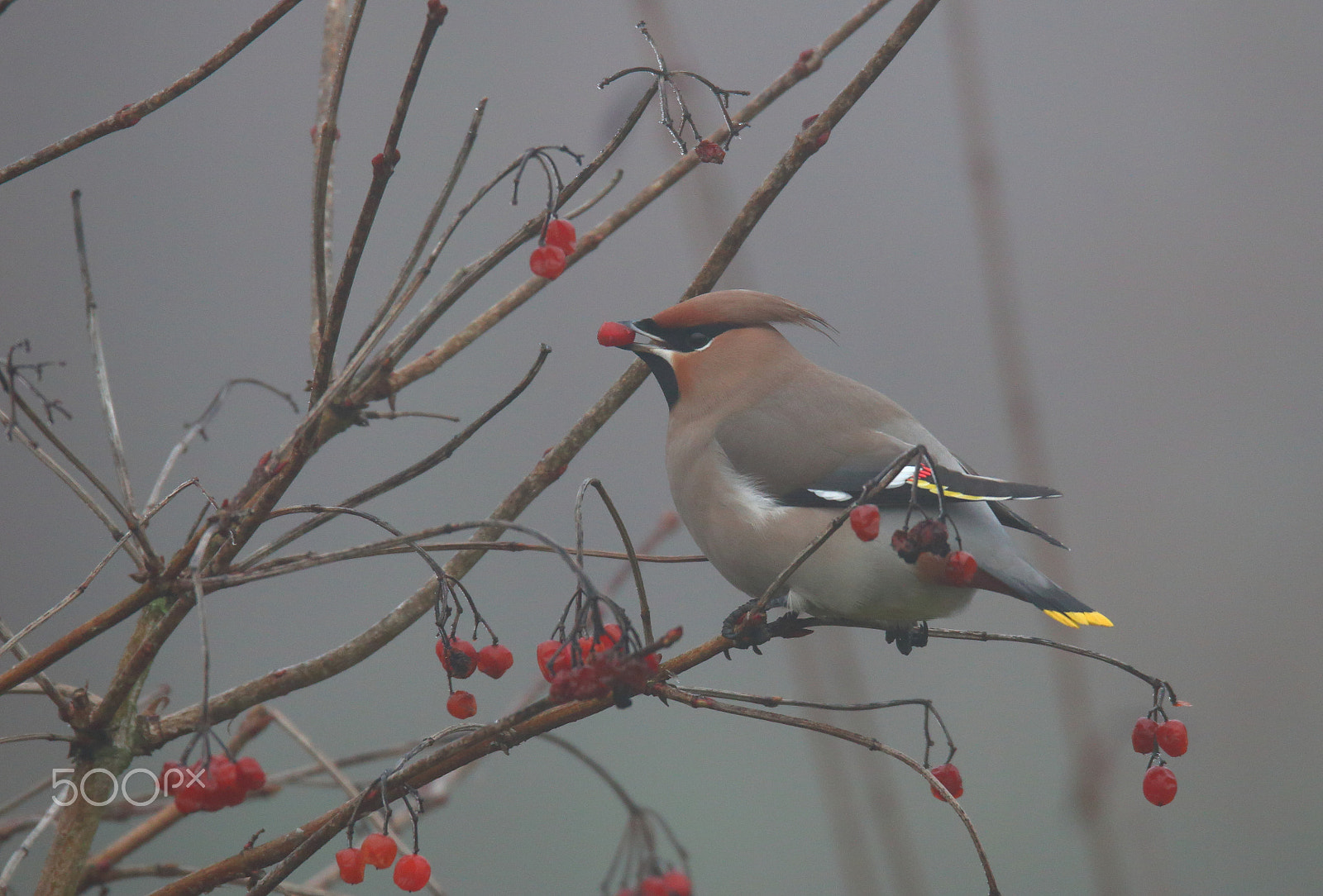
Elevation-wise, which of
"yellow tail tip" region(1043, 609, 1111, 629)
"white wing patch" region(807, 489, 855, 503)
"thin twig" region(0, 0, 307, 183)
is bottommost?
"yellow tail tip" region(1043, 609, 1111, 629)

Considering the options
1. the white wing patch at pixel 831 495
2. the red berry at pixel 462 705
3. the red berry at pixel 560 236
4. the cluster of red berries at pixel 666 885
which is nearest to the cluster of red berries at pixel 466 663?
the red berry at pixel 462 705

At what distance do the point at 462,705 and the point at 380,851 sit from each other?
0.70 ft

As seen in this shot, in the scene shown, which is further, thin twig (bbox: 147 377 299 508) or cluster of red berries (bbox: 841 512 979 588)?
thin twig (bbox: 147 377 299 508)

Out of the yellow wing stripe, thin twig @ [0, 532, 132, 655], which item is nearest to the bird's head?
the yellow wing stripe

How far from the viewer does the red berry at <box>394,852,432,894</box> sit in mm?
1303

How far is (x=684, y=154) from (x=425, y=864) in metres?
0.88

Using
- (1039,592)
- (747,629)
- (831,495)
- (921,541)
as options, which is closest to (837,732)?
(921,541)

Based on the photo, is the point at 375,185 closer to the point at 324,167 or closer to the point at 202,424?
the point at 324,167

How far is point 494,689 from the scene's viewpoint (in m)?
5.24

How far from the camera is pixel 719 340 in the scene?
7.52 feet

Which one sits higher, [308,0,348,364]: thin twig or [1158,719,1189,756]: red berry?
[308,0,348,364]: thin twig

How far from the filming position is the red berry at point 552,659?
1.18 meters

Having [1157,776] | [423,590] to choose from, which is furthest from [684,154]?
[1157,776]

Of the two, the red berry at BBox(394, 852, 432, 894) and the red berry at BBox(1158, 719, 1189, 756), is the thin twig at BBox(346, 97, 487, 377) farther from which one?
the red berry at BBox(1158, 719, 1189, 756)
